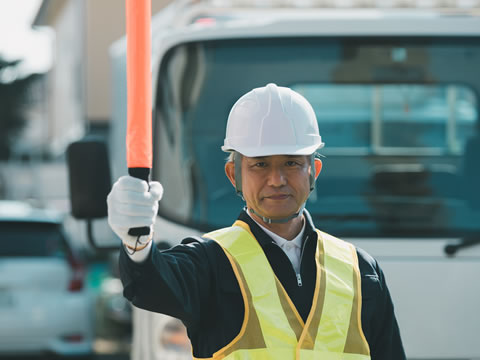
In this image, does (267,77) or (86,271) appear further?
(86,271)

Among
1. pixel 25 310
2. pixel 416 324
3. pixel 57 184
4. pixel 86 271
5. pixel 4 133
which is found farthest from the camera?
pixel 4 133

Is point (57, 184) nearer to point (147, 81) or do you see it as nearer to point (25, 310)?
point (25, 310)

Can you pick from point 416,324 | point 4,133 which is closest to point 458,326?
point 416,324

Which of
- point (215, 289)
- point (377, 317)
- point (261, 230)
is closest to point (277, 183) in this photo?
point (261, 230)

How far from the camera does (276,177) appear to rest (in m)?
Result: 2.44

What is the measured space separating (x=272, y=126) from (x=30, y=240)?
20.2 feet

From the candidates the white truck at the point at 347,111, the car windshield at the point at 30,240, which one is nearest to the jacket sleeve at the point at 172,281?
the white truck at the point at 347,111

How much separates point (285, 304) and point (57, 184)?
98.4ft

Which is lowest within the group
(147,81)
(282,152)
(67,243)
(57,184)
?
(57,184)

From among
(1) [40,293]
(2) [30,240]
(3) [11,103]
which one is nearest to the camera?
(1) [40,293]

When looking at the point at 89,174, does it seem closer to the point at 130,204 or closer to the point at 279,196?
the point at 279,196

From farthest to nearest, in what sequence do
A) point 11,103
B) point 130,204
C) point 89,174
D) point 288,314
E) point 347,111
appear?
point 11,103 → point 347,111 → point 89,174 → point 288,314 → point 130,204

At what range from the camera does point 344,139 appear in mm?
4539

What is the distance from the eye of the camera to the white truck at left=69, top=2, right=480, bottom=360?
4.43m
